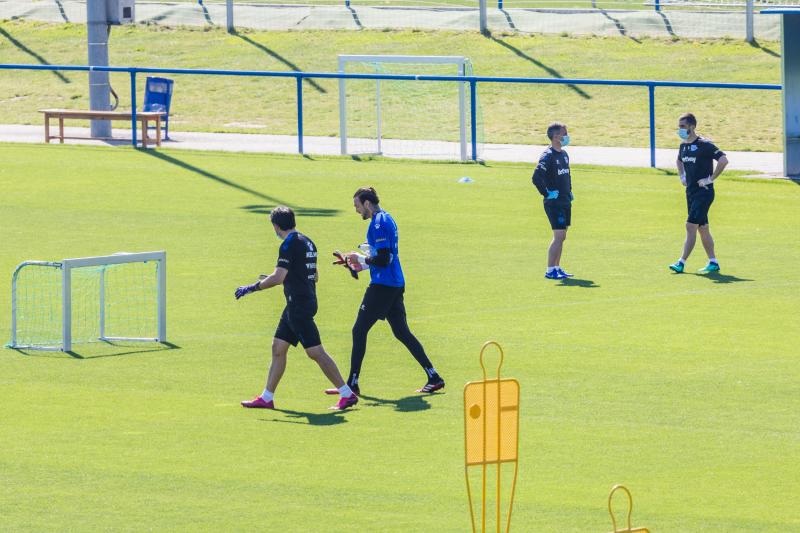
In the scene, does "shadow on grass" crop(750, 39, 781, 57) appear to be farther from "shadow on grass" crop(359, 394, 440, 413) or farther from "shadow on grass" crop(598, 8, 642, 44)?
"shadow on grass" crop(359, 394, 440, 413)

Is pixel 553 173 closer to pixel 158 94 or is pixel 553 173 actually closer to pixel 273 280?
pixel 273 280

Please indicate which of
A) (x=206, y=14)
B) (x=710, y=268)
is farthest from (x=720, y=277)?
(x=206, y=14)

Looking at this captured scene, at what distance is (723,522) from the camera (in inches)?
425

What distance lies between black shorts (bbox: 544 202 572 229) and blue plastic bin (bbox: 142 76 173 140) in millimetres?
18216

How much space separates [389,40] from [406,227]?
21697mm

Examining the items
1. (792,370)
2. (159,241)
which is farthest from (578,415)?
(159,241)

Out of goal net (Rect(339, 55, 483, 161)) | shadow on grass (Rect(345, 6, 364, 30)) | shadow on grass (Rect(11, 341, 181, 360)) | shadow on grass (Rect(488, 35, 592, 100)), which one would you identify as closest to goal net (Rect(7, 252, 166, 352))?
shadow on grass (Rect(11, 341, 181, 360))

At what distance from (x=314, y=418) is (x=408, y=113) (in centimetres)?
2406

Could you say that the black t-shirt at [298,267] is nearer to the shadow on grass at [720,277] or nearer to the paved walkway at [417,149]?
the shadow on grass at [720,277]

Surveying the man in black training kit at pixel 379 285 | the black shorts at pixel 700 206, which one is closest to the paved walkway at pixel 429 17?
A: the black shorts at pixel 700 206

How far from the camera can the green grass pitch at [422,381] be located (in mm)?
11328

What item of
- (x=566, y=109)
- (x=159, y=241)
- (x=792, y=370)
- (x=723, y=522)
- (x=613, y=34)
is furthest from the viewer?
(x=613, y=34)

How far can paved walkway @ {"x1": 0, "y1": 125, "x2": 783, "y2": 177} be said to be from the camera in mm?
32062

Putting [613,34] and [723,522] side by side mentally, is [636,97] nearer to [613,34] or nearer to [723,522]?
[613,34]
